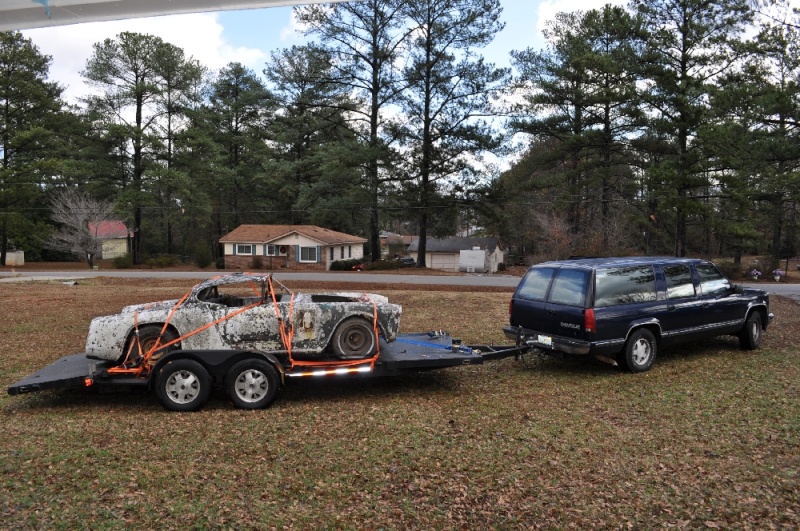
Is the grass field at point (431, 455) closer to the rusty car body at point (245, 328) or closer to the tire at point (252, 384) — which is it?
the tire at point (252, 384)

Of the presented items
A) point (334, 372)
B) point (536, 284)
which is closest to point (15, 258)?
point (334, 372)

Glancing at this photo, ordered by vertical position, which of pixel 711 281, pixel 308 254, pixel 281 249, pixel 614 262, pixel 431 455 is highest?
pixel 281 249

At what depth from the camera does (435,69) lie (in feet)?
116

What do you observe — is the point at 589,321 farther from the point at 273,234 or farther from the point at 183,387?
the point at 273,234

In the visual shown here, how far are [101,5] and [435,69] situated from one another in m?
33.6

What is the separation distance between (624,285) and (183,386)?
5.67 metres

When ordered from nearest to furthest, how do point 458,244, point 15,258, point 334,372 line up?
point 334,372
point 15,258
point 458,244

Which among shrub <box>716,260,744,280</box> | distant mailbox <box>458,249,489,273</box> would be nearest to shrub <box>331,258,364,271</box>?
distant mailbox <box>458,249,489,273</box>

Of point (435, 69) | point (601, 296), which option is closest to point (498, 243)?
point (435, 69)

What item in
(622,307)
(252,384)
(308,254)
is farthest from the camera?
(308,254)

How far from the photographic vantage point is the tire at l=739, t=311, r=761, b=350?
8.99 m

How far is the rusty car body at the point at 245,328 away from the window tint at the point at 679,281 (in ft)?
13.8

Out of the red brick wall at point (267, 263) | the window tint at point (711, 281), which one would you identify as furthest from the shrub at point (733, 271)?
the window tint at point (711, 281)

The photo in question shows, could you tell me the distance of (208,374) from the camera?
5969 mm
